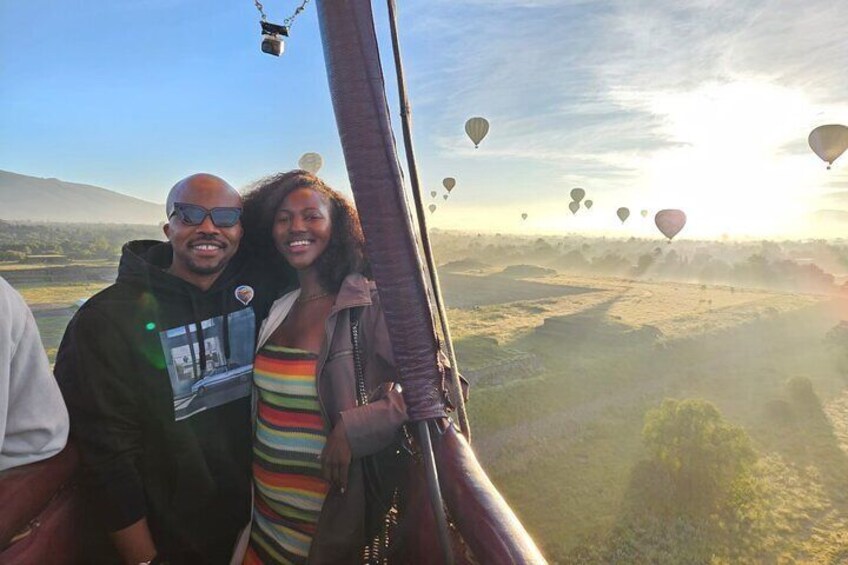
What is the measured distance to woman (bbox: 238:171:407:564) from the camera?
7.97 ft

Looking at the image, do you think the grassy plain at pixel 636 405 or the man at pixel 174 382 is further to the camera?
the grassy plain at pixel 636 405

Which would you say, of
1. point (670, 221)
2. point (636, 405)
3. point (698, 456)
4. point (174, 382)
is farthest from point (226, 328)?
point (670, 221)

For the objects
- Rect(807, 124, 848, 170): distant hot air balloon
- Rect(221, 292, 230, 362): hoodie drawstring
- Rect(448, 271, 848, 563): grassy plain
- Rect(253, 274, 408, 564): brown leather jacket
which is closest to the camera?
Rect(253, 274, 408, 564): brown leather jacket

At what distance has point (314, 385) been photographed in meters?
2.66

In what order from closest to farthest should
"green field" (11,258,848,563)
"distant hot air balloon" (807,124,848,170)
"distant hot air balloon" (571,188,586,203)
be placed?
1. "green field" (11,258,848,563)
2. "distant hot air balloon" (807,124,848,170)
3. "distant hot air balloon" (571,188,586,203)

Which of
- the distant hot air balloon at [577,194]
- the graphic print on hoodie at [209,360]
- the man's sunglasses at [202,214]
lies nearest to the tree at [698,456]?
the graphic print on hoodie at [209,360]

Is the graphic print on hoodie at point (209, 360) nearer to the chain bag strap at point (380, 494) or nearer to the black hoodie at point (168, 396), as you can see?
the black hoodie at point (168, 396)

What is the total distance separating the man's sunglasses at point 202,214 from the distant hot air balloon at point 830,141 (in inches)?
1991

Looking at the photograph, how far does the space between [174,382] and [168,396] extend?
0.27 feet

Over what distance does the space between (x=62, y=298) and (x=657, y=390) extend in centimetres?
4760

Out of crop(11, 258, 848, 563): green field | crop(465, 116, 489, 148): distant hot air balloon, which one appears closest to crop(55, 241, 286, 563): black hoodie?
crop(11, 258, 848, 563): green field

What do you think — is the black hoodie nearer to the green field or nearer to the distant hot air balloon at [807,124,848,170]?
the green field

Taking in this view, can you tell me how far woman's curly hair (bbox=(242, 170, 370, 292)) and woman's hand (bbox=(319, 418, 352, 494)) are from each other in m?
0.98

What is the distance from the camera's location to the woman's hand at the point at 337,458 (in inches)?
92.4
